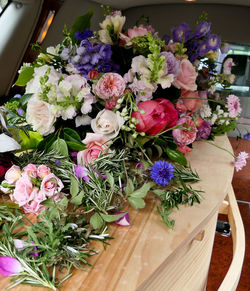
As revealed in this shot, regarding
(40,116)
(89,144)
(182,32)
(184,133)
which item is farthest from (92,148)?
(182,32)

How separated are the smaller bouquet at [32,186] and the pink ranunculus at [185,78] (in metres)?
0.44

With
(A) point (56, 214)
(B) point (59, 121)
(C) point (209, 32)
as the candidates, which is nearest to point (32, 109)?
(B) point (59, 121)

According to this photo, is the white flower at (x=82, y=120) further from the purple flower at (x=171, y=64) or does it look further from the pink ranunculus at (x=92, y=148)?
the purple flower at (x=171, y=64)

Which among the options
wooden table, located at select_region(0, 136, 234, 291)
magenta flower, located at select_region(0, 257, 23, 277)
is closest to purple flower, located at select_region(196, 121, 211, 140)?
wooden table, located at select_region(0, 136, 234, 291)

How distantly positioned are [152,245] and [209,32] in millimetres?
842

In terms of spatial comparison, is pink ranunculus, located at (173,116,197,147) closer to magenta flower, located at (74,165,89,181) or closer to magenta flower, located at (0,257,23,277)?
magenta flower, located at (74,165,89,181)

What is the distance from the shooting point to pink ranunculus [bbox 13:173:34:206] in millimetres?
528

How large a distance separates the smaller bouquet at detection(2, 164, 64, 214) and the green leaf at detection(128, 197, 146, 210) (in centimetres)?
12

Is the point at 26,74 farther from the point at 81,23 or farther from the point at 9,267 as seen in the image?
the point at 9,267

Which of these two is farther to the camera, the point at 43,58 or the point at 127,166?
the point at 43,58

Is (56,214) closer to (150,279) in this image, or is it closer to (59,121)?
(150,279)

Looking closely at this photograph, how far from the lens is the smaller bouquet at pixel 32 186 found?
0.53m

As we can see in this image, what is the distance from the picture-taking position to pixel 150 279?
41 centimetres

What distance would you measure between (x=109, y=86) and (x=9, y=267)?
0.46 m
